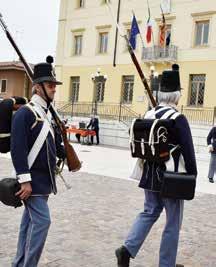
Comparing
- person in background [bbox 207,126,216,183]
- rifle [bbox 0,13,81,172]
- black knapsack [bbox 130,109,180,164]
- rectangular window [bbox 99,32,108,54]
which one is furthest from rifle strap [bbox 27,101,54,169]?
rectangular window [bbox 99,32,108,54]

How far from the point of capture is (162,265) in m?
4.42

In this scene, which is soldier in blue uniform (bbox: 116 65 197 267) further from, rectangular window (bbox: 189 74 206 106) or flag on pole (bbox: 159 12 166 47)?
flag on pole (bbox: 159 12 166 47)

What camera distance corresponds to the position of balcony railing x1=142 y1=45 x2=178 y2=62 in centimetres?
3016

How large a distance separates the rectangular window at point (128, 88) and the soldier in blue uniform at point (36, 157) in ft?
95.5

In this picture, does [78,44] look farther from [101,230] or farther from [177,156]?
[177,156]

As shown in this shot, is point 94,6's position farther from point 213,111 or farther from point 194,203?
point 194,203

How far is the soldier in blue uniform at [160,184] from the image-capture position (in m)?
4.27

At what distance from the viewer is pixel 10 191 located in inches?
151

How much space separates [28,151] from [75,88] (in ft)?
111

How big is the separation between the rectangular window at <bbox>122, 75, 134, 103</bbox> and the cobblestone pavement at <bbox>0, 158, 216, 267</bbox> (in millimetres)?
23780

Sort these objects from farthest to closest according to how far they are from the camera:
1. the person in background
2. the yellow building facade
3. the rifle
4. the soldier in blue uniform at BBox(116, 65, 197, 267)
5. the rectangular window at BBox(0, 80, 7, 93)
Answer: the rectangular window at BBox(0, 80, 7, 93), the yellow building facade, the person in background, the soldier in blue uniform at BBox(116, 65, 197, 267), the rifle

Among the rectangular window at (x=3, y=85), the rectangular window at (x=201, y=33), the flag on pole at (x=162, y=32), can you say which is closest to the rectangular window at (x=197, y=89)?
the rectangular window at (x=201, y=33)

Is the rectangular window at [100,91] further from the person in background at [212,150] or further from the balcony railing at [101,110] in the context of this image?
the person in background at [212,150]

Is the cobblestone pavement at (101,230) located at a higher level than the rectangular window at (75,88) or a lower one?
lower
